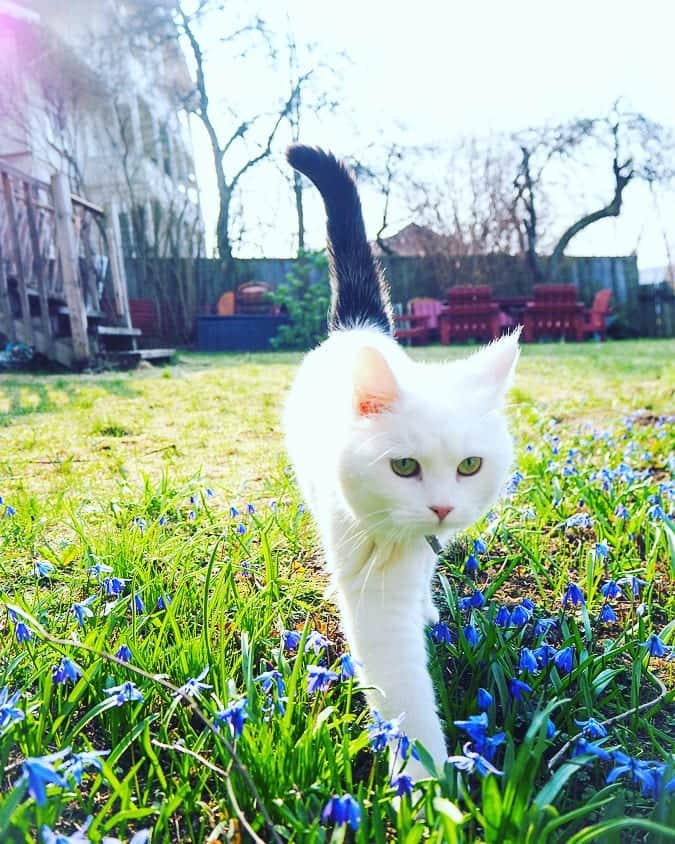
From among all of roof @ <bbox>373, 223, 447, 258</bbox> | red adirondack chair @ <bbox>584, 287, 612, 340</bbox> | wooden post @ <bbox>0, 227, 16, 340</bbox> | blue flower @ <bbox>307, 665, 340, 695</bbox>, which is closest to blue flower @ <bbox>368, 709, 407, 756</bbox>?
blue flower @ <bbox>307, 665, 340, 695</bbox>

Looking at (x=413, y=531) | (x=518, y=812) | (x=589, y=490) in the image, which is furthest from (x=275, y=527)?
(x=518, y=812)

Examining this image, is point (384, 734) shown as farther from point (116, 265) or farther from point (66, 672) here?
point (116, 265)

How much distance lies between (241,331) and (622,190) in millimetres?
12663

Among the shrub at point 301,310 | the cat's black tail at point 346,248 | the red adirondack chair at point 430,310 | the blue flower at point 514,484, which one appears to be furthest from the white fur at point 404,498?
the red adirondack chair at point 430,310

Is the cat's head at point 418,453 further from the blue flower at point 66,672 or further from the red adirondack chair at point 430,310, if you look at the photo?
the red adirondack chair at point 430,310

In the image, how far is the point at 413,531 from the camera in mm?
1357

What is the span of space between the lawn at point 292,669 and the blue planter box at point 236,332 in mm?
11162

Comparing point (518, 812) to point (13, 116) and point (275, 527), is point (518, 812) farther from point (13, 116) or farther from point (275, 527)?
point (13, 116)

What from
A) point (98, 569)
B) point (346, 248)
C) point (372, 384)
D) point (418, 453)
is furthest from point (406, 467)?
point (346, 248)

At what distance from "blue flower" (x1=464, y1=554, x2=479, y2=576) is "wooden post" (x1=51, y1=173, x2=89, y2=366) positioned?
664 cm

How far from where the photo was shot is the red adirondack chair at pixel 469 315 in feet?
46.6

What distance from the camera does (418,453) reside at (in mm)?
1301

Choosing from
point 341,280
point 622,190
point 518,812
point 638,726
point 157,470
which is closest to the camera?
point 518,812

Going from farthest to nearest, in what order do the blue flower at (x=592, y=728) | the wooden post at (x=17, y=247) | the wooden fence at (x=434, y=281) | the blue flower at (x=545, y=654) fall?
the wooden fence at (x=434, y=281) < the wooden post at (x=17, y=247) < the blue flower at (x=545, y=654) < the blue flower at (x=592, y=728)
